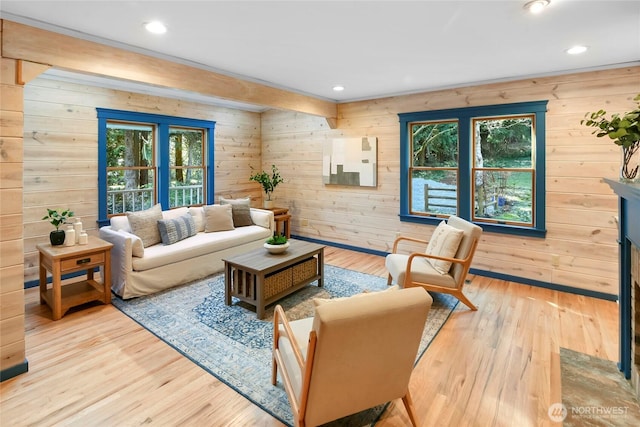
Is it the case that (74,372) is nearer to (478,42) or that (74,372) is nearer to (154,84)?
(154,84)

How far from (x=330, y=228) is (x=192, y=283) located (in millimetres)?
2617

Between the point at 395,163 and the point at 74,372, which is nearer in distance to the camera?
the point at 74,372

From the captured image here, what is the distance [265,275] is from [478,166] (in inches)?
124

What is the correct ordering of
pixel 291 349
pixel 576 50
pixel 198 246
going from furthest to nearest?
pixel 198 246
pixel 576 50
pixel 291 349

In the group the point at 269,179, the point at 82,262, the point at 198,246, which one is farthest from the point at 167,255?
the point at 269,179

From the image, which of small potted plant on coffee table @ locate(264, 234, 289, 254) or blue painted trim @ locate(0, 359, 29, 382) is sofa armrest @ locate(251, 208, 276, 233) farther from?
blue painted trim @ locate(0, 359, 29, 382)

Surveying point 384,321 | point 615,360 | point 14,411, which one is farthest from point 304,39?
point 615,360

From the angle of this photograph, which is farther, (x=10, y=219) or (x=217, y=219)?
(x=217, y=219)

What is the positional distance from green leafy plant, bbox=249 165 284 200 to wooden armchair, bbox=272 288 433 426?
4520mm

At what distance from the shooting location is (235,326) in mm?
2992

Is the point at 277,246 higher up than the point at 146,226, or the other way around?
the point at 146,226

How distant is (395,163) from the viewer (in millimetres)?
5090

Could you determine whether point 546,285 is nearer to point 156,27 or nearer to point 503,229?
point 503,229

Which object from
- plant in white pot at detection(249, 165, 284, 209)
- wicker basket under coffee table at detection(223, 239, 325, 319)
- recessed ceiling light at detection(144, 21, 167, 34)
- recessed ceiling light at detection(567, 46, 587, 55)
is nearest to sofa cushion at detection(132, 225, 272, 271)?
wicker basket under coffee table at detection(223, 239, 325, 319)
